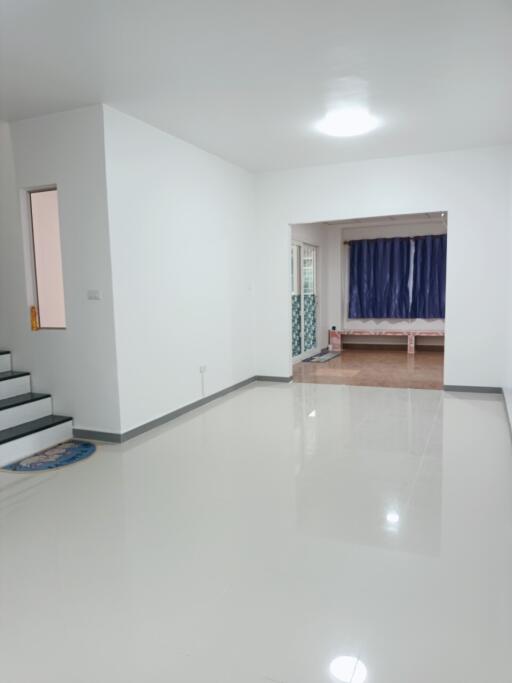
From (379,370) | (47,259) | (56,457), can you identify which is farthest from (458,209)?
(56,457)

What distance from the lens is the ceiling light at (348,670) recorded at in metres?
1.73

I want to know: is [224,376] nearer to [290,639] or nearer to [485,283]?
[485,283]

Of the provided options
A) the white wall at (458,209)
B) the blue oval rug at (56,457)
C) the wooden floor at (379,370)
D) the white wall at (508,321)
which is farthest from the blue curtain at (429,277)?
the blue oval rug at (56,457)

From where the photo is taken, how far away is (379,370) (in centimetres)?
780

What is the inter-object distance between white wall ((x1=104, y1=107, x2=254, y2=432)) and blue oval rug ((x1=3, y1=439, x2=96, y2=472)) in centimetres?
42

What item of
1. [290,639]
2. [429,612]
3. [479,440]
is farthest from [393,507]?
[479,440]

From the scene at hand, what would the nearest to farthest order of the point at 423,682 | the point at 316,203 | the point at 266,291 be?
the point at 423,682 → the point at 316,203 → the point at 266,291

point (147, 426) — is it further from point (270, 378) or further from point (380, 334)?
point (380, 334)

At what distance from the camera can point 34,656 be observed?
187cm

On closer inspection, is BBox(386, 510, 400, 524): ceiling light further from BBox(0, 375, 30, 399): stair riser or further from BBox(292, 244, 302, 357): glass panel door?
BBox(292, 244, 302, 357): glass panel door

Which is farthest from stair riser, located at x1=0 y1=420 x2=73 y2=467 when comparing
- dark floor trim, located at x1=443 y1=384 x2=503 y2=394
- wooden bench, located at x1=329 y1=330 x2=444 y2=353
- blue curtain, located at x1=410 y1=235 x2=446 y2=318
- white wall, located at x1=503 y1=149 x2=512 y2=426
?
blue curtain, located at x1=410 y1=235 x2=446 y2=318

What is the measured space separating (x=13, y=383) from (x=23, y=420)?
418 mm

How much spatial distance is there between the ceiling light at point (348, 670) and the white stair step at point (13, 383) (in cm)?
380

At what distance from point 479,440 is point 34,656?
3.65m
